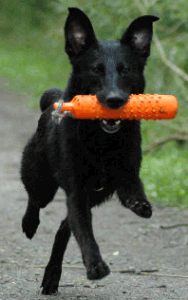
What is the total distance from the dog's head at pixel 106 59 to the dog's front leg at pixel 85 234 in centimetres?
52

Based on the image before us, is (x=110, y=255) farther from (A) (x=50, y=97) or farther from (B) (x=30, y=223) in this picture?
(A) (x=50, y=97)

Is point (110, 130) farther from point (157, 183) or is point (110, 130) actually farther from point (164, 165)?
point (164, 165)

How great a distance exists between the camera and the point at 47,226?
6.89 meters

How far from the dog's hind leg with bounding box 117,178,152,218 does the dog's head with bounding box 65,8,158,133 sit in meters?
0.40

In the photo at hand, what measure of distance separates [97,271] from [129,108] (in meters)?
1.05

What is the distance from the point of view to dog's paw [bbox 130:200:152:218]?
4.07 metres

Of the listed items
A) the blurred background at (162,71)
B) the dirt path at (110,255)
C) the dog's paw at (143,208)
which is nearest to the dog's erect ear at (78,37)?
the dog's paw at (143,208)

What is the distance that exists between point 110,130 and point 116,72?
0.38 m

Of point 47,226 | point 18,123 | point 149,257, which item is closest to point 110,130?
point 149,257

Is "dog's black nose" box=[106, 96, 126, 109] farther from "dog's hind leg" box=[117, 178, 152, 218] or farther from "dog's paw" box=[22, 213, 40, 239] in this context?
"dog's paw" box=[22, 213, 40, 239]

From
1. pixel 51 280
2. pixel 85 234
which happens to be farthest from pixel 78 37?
pixel 51 280

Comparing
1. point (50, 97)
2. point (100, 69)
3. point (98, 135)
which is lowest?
point (50, 97)

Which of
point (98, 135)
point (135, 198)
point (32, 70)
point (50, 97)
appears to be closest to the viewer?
point (135, 198)

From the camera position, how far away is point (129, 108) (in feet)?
13.5
